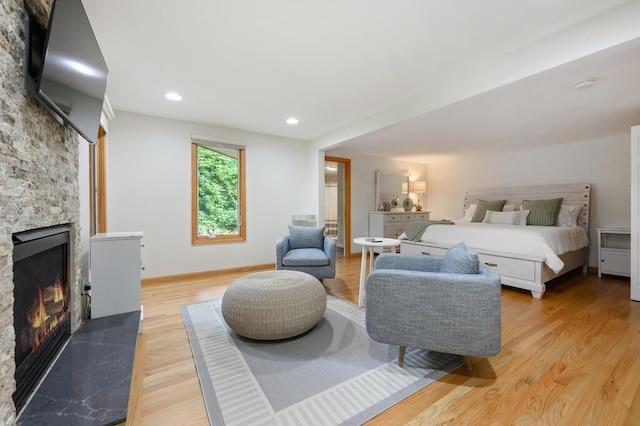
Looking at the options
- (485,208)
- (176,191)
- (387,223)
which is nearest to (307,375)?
(176,191)

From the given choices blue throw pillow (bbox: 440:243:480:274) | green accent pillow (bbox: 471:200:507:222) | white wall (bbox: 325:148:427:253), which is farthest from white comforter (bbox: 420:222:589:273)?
blue throw pillow (bbox: 440:243:480:274)

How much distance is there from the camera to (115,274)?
7.32ft

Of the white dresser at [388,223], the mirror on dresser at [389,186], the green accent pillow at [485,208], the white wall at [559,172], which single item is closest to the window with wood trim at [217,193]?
the white dresser at [388,223]

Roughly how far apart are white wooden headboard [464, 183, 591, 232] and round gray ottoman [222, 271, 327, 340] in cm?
491

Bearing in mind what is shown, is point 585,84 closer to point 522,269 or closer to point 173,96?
point 522,269

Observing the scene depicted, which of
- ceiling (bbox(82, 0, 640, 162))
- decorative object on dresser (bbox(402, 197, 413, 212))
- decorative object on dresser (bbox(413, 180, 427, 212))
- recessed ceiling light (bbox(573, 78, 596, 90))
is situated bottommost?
decorative object on dresser (bbox(402, 197, 413, 212))

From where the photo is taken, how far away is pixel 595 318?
254cm

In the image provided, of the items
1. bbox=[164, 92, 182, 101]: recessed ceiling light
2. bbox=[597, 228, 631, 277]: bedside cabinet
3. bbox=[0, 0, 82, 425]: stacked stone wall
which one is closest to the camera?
bbox=[0, 0, 82, 425]: stacked stone wall

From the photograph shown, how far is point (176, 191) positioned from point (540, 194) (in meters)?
6.16

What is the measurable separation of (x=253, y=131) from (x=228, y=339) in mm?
3291

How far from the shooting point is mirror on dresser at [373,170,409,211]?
606cm

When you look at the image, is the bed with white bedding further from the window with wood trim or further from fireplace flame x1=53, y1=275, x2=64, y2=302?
fireplace flame x1=53, y1=275, x2=64, y2=302

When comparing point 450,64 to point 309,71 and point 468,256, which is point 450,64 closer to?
point 309,71

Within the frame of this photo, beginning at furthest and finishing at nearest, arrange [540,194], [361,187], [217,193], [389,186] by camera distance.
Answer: [389,186]
[361,187]
[540,194]
[217,193]
